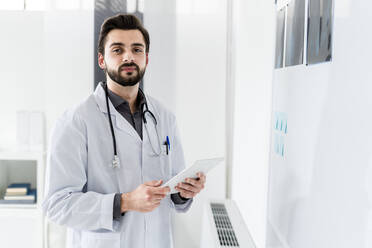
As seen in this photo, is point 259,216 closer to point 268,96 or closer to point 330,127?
point 268,96

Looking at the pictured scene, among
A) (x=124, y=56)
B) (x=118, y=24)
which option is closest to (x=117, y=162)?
(x=124, y=56)

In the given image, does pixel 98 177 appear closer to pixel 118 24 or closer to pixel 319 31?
pixel 118 24

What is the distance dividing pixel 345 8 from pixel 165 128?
3.24 ft

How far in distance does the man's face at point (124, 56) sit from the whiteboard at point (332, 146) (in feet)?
1.91

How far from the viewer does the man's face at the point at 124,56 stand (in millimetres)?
1449

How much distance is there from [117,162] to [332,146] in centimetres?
80

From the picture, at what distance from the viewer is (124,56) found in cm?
147

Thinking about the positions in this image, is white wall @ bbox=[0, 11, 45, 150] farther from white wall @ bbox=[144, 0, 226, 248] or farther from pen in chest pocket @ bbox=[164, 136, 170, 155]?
pen in chest pocket @ bbox=[164, 136, 170, 155]

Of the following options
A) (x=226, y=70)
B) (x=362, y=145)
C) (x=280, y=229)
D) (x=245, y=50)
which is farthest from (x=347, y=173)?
(x=226, y=70)

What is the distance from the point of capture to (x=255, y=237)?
5.32ft

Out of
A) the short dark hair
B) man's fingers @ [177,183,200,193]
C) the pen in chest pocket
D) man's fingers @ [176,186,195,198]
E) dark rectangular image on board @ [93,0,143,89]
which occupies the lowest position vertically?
man's fingers @ [176,186,195,198]

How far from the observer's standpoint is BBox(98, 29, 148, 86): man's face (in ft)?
4.75

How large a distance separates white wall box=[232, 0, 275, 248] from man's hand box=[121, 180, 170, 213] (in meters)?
0.46

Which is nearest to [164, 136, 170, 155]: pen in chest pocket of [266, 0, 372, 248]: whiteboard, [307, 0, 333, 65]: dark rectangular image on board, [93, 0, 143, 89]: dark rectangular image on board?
[266, 0, 372, 248]: whiteboard
